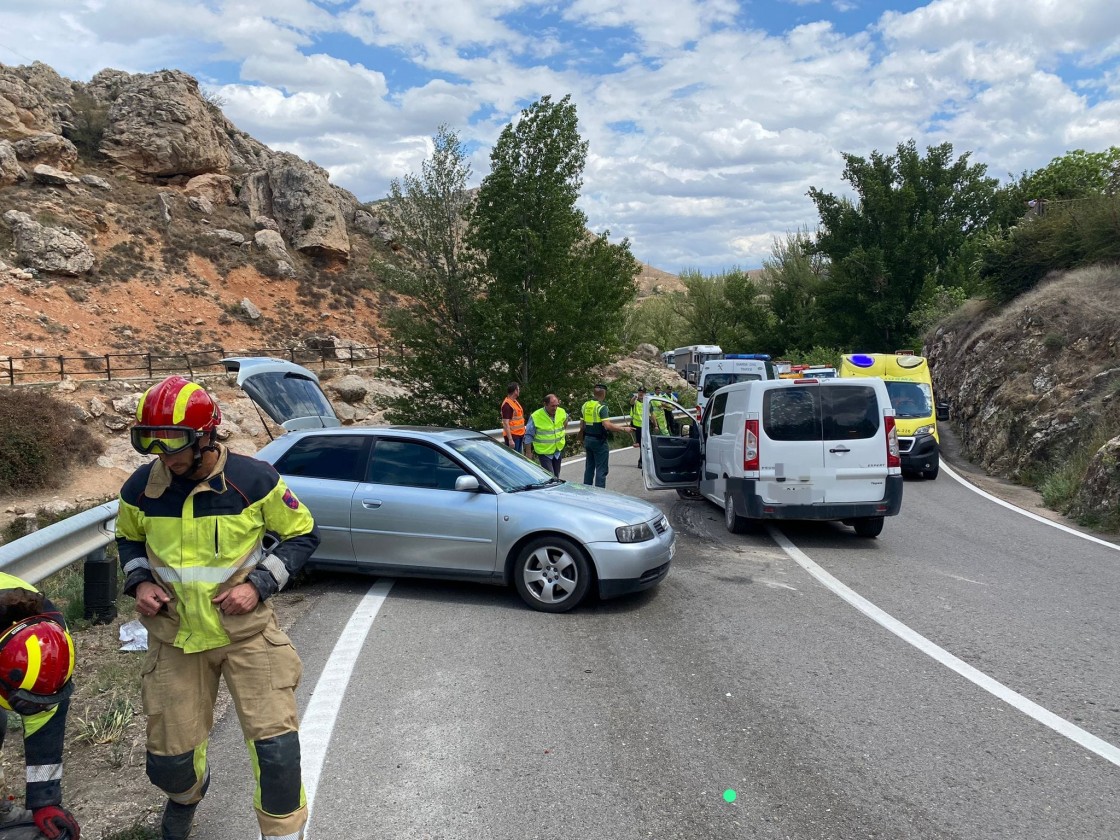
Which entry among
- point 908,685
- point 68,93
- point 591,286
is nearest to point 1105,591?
point 908,685

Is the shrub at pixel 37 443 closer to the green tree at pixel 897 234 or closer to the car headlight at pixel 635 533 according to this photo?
the car headlight at pixel 635 533

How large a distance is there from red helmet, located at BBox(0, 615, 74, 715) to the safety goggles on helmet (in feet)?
2.19

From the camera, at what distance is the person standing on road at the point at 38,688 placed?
283cm

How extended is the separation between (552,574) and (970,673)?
3.13 meters

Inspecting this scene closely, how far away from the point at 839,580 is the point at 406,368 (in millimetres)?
18629

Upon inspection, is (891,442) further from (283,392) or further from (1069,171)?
(1069,171)

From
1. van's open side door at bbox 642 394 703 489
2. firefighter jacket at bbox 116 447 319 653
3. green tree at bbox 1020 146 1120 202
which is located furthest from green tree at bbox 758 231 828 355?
firefighter jacket at bbox 116 447 319 653

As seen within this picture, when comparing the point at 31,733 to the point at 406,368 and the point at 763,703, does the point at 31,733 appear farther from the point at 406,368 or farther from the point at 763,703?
the point at 406,368

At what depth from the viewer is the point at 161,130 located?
2232 inches

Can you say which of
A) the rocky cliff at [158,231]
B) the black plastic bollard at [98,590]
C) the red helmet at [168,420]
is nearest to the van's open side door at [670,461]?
the black plastic bollard at [98,590]

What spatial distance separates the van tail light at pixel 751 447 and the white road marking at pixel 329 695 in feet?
15.1

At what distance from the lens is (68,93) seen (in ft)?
199

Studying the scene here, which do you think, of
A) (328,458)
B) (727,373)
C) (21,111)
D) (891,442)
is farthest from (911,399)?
(21,111)

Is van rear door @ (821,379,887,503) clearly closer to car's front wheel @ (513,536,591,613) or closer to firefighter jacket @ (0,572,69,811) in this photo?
car's front wheel @ (513,536,591,613)
